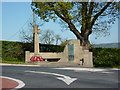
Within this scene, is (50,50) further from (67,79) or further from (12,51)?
(67,79)

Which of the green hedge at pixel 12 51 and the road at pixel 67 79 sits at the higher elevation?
the green hedge at pixel 12 51

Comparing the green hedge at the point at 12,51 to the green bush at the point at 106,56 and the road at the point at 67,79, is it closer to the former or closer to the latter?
the green bush at the point at 106,56

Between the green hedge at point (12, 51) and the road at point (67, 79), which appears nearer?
the road at point (67, 79)

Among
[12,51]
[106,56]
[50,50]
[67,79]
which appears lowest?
[67,79]

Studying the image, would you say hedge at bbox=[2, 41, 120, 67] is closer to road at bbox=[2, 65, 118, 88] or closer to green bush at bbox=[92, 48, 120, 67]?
green bush at bbox=[92, 48, 120, 67]

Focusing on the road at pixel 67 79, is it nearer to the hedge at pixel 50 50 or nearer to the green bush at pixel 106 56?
the hedge at pixel 50 50

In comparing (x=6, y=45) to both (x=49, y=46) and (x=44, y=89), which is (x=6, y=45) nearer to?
(x=49, y=46)

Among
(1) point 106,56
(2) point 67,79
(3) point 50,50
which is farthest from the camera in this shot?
(3) point 50,50

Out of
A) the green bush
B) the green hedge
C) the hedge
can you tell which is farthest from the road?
the green hedge

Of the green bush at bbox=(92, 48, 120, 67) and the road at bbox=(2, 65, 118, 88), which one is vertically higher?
the green bush at bbox=(92, 48, 120, 67)

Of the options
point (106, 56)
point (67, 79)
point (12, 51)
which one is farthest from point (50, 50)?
point (67, 79)

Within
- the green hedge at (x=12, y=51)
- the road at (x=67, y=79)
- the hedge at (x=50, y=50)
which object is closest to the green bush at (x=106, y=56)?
the hedge at (x=50, y=50)

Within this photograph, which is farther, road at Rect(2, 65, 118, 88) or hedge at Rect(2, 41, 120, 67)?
hedge at Rect(2, 41, 120, 67)

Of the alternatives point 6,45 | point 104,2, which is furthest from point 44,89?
point 6,45
